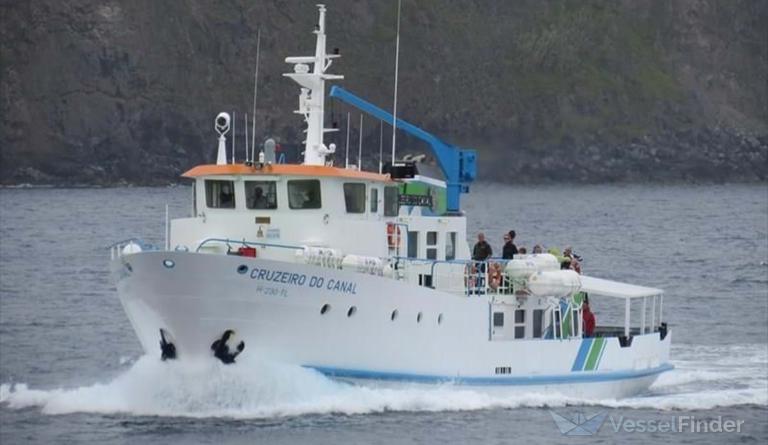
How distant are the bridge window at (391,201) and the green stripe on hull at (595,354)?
507 centimetres

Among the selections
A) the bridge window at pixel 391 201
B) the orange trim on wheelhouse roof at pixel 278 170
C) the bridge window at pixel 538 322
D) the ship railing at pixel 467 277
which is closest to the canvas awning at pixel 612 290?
the bridge window at pixel 538 322

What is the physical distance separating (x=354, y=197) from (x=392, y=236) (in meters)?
1.12

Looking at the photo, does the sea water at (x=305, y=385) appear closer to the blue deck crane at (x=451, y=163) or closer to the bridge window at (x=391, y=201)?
the bridge window at (x=391, y=201)

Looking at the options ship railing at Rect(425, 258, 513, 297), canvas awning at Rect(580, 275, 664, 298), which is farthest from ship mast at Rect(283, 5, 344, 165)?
canvas awning at Rect(580, 275, 664, 298)

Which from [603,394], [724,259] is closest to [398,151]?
[724,259]

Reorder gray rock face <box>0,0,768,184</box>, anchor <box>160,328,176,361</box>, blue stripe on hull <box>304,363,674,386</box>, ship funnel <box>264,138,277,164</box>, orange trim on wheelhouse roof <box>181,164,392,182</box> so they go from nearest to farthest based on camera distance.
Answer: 1. anchor <box>160,328,176,361</box>
2. blue stripe on hull <box>304,363,674,386</box>
3. orange trim on wheelhouse roof <box>181,164,392,182</box>
4. ship funnel <box>264,138,277,164</box>
5. gray rock face <box>0,0,768,184</box>

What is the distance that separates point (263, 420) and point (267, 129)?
469 feet

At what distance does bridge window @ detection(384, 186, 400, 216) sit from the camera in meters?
42.1

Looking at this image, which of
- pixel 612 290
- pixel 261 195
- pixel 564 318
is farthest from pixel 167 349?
pixel 612 290

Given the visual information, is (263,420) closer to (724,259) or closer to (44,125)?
(724,259)

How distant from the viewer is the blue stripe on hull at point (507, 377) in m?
39.2

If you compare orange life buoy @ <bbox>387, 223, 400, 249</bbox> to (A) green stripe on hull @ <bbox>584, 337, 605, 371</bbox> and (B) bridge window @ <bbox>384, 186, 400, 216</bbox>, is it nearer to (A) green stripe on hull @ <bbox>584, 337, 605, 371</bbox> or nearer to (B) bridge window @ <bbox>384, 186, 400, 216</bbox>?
(B) bridge window @ <bbox>384, 186, 400, 216</bbox>

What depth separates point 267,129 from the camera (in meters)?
180

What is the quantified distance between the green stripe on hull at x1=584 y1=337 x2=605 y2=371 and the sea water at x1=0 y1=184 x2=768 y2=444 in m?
0.72
